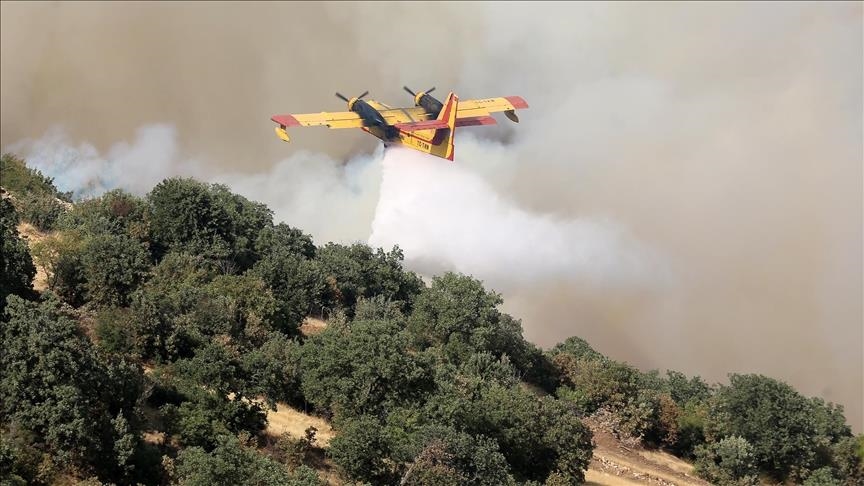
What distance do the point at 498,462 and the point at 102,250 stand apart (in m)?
28.8

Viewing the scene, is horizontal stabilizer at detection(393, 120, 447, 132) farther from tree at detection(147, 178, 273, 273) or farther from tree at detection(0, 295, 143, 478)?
tree at detection(0, 295, 143, 478)

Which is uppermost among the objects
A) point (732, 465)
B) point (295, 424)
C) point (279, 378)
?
point (732, 465)

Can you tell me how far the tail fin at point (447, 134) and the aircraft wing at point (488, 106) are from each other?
2.18 metres

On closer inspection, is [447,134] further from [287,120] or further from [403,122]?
[287,120]

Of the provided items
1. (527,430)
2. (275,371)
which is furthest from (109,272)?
(527,430)

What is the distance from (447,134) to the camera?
91.4 metres

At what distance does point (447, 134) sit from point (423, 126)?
105 inches

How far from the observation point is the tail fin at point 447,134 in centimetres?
9144

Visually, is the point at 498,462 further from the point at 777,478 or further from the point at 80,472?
the point at 777,478

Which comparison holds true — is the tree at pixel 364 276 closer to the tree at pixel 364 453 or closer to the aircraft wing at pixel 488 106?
the aircraft wing at pixel 488 106

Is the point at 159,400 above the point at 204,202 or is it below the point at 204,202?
below

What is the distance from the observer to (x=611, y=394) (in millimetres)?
73312

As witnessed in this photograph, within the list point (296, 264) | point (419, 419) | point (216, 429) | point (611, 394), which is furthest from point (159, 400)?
point (611, 394)

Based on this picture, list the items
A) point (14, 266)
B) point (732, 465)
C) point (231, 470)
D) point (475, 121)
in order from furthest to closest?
point (475, 121)
point (732, 465)
point (14, 266)
point (231, 470)
